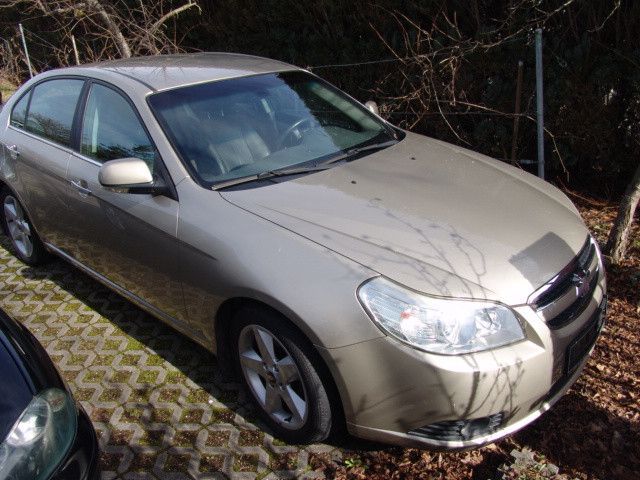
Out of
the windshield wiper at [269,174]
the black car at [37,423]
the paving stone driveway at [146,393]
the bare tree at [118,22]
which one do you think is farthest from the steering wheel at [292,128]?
the bare tree at [118,22]

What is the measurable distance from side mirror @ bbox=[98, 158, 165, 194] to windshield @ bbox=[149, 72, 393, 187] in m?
0.20

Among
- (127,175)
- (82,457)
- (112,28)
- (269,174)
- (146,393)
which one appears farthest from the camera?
(112,28)

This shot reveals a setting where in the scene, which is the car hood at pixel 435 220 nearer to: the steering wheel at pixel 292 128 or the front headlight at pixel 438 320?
the front headlight at pixel 438 320

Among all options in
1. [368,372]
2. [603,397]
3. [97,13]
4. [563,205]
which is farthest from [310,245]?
[97,13]

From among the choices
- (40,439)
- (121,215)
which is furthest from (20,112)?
(40,439)

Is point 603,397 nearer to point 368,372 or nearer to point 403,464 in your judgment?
point 403,464

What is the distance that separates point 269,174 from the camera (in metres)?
2.97

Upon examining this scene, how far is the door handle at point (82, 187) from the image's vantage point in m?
3.42

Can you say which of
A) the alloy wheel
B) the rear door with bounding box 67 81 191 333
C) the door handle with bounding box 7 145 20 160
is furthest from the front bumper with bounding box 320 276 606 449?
the door handle with bounding box 7 145 20 160

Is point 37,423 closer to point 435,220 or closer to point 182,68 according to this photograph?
point 435,220

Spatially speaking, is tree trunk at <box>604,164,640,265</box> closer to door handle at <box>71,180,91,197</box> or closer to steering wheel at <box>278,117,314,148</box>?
steering wheel at <box>278,117,314,148</box>

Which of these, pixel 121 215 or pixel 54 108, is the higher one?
pixel 54 108

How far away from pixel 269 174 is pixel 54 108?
6.24ft

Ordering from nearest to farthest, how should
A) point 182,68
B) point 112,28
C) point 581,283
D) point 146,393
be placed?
point 581,283, point 146,393, point 182,68, point 112,28
